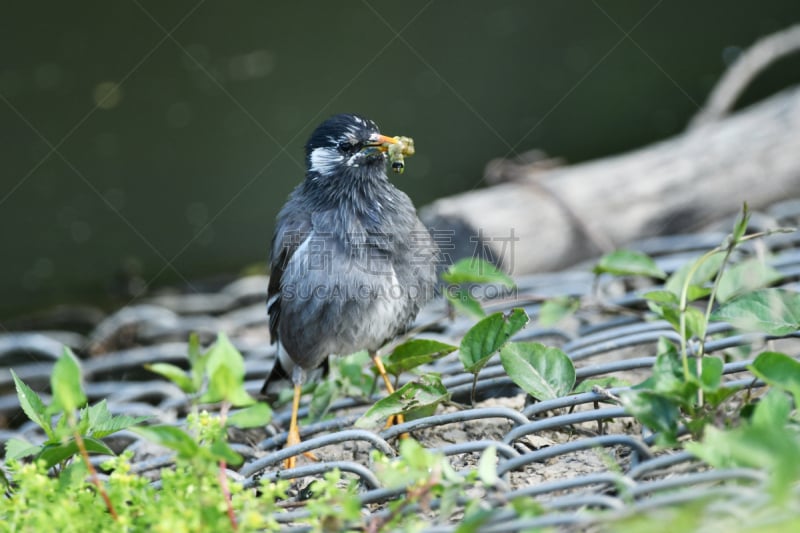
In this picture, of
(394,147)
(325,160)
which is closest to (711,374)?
(394,147)

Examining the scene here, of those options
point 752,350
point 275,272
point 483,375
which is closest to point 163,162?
point 275,272

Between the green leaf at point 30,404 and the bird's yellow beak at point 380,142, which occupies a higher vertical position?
the bird's yellow beak at point 380,142

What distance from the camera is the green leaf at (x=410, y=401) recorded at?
225 centimetres

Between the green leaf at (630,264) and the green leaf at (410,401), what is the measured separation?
90cm

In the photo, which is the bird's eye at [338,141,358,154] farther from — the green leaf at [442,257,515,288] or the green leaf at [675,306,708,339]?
the green leaf at [675,306,708,339]

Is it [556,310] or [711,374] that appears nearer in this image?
[711,374]

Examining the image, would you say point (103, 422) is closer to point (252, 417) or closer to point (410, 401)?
point (252, 417)

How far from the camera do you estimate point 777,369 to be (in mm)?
1691

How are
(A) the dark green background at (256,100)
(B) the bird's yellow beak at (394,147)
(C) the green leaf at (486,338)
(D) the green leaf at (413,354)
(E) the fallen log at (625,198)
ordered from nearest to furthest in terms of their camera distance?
(C) the green leaf at (486,338), (D) the green leaf at (413,354), (B) the bird's yellow beak at (394,147), (E) the fallen log at (625,198), (A) the dark green background at (256,100)

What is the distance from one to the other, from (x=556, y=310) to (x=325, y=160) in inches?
38.3

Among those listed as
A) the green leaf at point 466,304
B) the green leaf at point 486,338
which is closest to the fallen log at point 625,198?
the green leaf at point 466,304

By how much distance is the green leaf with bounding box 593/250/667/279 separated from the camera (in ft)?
9.50

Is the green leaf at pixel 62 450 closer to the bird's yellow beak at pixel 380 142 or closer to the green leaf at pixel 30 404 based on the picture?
the green leaf at pixel 30 404

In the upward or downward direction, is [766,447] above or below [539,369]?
below
